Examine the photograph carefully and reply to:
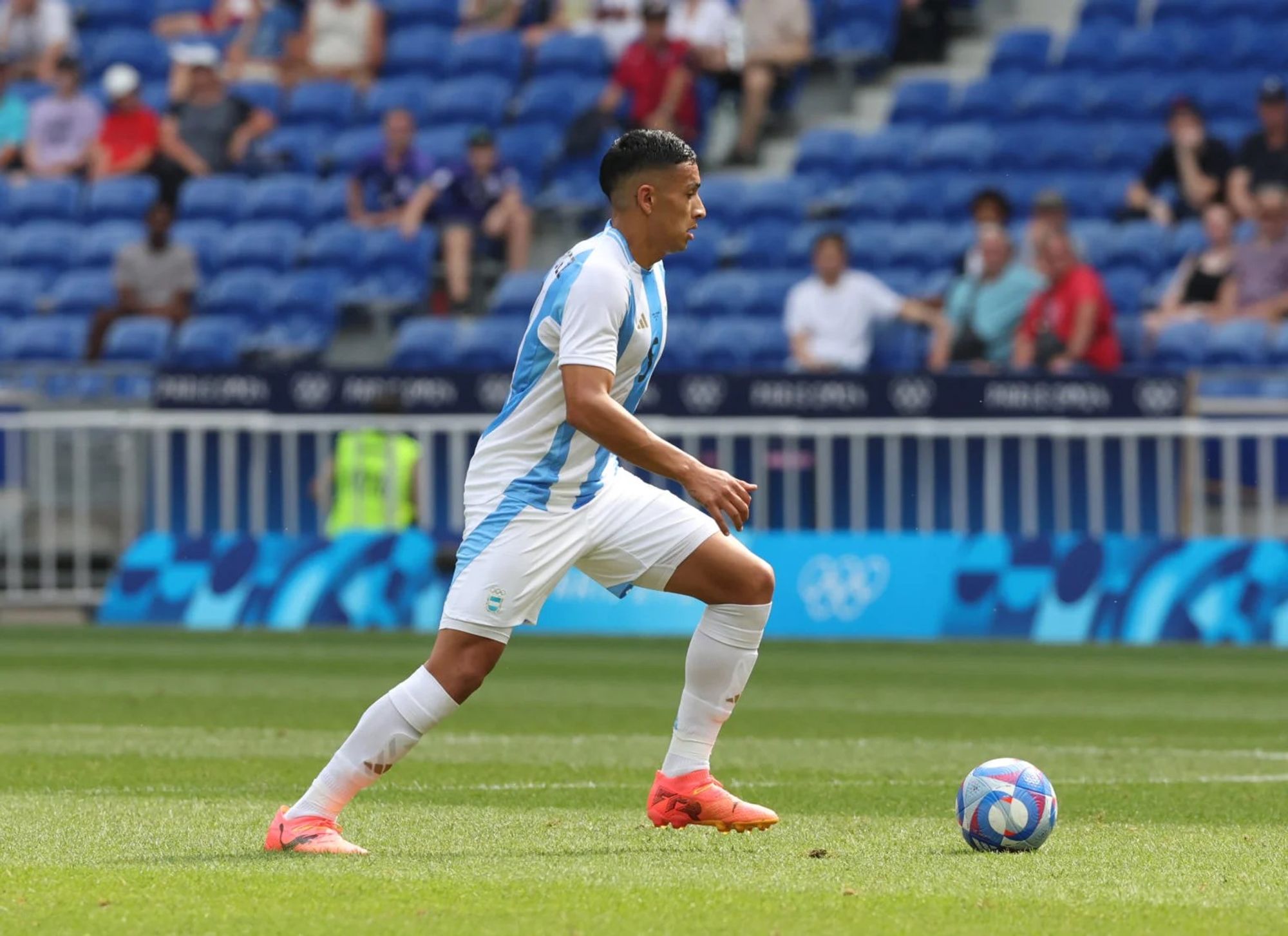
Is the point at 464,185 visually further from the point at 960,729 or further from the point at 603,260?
the point at 603,260

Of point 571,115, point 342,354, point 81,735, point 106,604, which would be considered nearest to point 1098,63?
point 571,115

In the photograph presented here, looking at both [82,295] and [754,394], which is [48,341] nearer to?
[82,295]

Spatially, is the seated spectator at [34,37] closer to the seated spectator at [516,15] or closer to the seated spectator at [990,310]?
the seated spectator at [516,15]

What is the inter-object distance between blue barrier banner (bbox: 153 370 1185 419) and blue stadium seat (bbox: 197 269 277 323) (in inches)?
145

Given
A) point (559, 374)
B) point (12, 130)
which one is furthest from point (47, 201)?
point (559, 374)

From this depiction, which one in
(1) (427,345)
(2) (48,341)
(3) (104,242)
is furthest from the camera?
(3) (104,242)

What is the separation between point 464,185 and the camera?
21172 millimetres

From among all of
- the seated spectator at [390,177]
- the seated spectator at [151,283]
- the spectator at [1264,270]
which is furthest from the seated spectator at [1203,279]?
the seated spectator at [151,283]

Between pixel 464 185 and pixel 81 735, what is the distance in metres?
11.5

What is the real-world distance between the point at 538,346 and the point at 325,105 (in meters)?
17.4

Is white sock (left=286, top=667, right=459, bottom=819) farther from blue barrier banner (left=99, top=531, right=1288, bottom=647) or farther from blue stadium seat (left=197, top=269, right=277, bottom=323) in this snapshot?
blue stadium seat (left=197, top=269, right=277, bottom=323)

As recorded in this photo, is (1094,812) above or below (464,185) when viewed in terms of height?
below

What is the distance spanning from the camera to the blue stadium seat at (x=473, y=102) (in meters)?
22.9

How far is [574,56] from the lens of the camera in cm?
2291
